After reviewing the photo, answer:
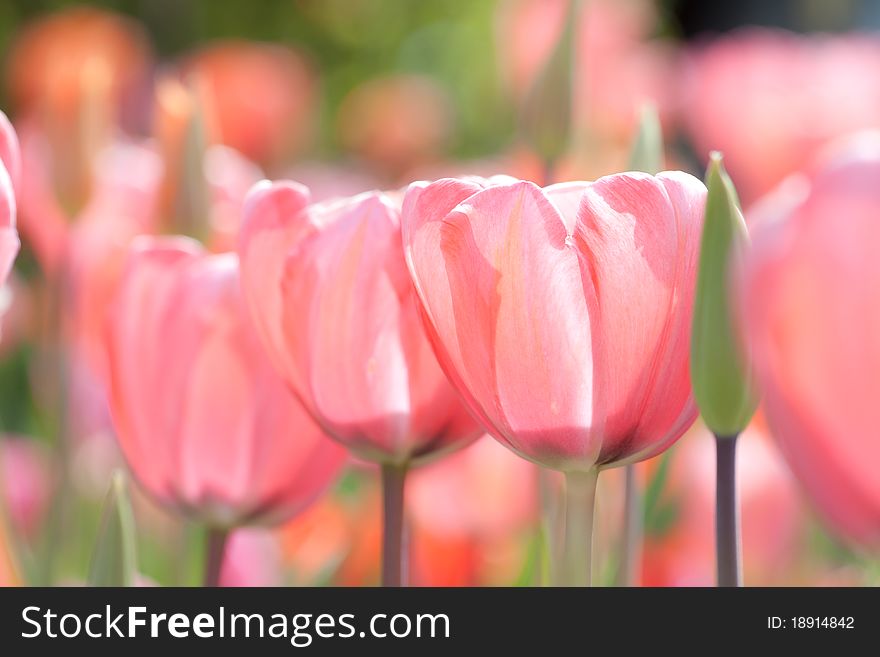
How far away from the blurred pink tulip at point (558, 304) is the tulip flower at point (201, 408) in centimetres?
10

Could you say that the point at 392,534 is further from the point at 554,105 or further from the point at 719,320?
the point at 554,105

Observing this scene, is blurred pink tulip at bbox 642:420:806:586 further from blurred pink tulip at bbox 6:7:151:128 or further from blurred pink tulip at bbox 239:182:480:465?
blurred pink tulip at bbox 6:7:151:128

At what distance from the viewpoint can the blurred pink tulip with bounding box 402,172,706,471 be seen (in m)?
0.30

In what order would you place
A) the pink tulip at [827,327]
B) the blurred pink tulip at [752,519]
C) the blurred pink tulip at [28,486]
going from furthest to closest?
the blurred pink tulip at [28,486] < the blurred pink tulip at [752,519] < the pink tulip at [827,327]

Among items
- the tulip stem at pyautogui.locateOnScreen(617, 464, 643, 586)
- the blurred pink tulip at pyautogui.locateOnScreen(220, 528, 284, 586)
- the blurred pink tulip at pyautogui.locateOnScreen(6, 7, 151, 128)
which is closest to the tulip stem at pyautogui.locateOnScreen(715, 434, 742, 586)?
the tulip stem at pyautogui.locateOnScreen(617, 464, 643, 586)

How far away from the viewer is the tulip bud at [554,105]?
515mm

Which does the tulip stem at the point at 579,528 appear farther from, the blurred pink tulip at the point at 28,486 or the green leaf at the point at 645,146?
the blurred pink tulip at the point at 28,486

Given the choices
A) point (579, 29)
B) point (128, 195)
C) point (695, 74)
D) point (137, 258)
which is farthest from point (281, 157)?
point (137, 258)

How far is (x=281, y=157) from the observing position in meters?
1.41

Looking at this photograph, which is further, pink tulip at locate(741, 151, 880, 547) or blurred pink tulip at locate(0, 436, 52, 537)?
blurred pink tulip at locate(0, 436, 52, 537)

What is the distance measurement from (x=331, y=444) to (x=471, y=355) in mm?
93

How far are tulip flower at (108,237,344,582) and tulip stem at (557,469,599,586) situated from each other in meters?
0.09

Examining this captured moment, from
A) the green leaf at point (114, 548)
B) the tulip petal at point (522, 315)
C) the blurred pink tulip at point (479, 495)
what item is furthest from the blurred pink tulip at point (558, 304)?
the blurred pink tulip at point (479, 495)

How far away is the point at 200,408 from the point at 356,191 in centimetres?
70
